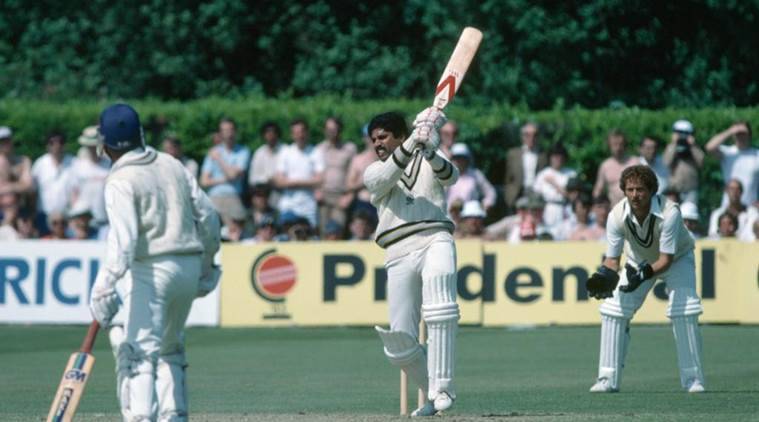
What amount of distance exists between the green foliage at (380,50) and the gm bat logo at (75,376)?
53.7 ft

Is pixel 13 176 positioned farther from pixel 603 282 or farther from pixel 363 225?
pixel 603 282

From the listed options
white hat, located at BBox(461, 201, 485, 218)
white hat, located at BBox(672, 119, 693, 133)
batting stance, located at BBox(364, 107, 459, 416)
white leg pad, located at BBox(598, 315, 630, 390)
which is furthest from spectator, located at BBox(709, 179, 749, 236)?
batting stance, located at BBox(364, 107, 459, 416)

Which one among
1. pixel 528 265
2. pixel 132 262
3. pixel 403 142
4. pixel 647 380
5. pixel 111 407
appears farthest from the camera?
pixel 528 265

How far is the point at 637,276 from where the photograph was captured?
11797mm

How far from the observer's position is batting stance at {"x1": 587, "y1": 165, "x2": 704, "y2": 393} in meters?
11.8

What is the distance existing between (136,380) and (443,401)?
2316mm

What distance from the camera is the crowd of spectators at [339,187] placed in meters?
19.1

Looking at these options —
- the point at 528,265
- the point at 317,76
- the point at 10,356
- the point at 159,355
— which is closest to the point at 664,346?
the point at 528,265

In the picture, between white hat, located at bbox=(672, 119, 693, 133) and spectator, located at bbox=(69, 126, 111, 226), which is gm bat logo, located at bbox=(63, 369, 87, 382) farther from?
white hat, located at bbox=(672, 119, 693, 133)

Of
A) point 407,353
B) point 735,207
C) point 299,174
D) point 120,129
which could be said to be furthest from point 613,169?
point 120,129

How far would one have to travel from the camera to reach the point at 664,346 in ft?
52.2

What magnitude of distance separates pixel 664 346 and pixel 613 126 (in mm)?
6379

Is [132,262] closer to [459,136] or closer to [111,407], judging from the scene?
[111,407]

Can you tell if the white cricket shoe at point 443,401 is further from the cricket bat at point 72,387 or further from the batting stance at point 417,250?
the cricket bat at point 72,387
